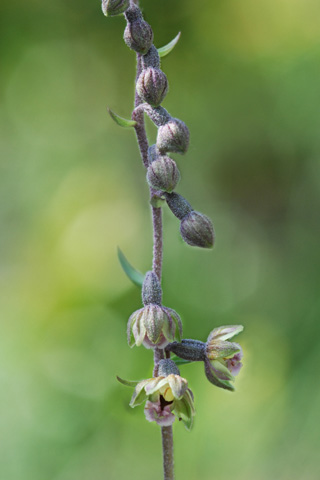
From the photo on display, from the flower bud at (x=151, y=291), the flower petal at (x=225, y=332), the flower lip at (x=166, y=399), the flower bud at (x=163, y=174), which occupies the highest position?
the flower bud at (x=163, y=174)

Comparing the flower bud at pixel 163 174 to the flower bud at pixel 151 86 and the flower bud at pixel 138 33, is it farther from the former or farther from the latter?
the flower bud at pixel 138 33

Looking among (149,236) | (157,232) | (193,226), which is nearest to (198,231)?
(193,226)

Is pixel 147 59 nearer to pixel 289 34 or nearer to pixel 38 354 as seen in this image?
pixel 38 354

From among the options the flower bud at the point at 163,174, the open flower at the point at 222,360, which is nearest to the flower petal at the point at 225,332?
the open flower at the point at 222,360

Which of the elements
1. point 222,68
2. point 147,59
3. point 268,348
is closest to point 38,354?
point 268,348

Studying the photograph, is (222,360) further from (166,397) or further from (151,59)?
(151,59)

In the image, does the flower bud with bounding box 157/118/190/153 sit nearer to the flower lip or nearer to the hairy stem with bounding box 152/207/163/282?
the hairy stem with bounding box 152/207/163/282
